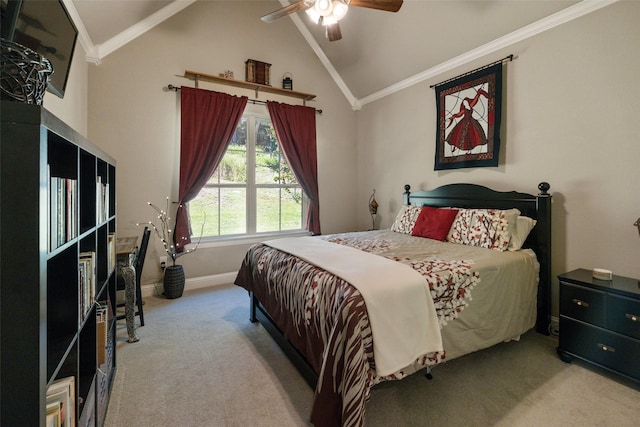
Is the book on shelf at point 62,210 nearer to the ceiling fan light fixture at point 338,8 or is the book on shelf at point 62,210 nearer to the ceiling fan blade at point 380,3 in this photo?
the ceiling fan light fixture at point 338,8

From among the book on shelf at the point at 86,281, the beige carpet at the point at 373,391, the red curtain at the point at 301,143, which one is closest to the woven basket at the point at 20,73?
the book on shelf at the point at 86,281

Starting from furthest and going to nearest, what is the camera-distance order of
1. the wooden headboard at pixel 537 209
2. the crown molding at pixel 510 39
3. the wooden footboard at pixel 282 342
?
the wooden headboard at pixel 537 209, the crown molding at pixel 510 39, the wooden footboard at pixel 282 342

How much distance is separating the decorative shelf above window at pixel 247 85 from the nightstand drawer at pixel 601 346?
3.93 m

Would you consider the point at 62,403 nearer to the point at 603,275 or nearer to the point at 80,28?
the point at 603,275

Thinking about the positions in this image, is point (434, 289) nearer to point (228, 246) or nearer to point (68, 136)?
point (68, 136)

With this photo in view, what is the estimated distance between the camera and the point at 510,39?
2924 millimetres

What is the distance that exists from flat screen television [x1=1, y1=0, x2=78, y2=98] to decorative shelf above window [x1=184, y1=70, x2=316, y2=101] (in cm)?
160

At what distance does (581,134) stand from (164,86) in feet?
14.0

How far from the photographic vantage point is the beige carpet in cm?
158

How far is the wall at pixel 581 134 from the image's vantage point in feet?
7.33

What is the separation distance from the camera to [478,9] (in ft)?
9.35

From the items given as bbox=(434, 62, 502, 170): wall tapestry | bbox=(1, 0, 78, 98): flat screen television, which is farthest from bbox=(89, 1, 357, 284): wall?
bbox=(434, 62, 502, 170): wall tapestry

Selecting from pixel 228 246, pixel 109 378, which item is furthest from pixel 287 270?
pixel 228 246

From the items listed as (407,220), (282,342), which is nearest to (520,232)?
(407,220)
